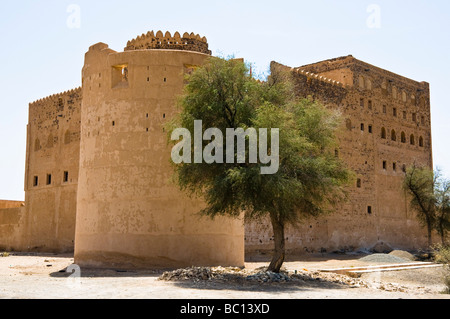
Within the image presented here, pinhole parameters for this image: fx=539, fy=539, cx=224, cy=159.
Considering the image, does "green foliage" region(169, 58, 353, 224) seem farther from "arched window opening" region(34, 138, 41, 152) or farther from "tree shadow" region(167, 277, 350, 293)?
"arched window opening" region(34, 138, 41, 152)

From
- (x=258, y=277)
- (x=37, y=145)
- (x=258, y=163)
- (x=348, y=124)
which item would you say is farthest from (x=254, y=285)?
(x=37, y=145)

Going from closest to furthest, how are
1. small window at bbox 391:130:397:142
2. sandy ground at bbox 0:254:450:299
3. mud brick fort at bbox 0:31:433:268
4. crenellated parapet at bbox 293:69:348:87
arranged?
sandy ground at bbox 0:254:450:299
mud brick fort at bbox 0:31:433:268
crenellated parapet at bbox 293:69:348:87
small window at bbox 391:130:397:142

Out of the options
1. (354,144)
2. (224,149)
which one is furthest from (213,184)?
(354,144)

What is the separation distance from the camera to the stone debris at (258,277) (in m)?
11.2

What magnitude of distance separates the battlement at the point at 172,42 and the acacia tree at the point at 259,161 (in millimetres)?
4179

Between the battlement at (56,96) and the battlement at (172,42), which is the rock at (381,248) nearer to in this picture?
the battlement at (172,42)

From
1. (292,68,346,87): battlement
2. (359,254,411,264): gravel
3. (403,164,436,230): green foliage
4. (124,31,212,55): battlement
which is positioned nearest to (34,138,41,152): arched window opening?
(124,31,212,55): battlement

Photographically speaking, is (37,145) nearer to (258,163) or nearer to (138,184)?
(138,184)

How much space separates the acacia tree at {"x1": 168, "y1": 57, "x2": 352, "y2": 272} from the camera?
11.3 m

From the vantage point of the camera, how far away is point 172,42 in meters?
17.1

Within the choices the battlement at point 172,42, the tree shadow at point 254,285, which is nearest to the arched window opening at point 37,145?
the battlement at point 172,42

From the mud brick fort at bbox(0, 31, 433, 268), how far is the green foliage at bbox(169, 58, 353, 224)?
1.67 m
